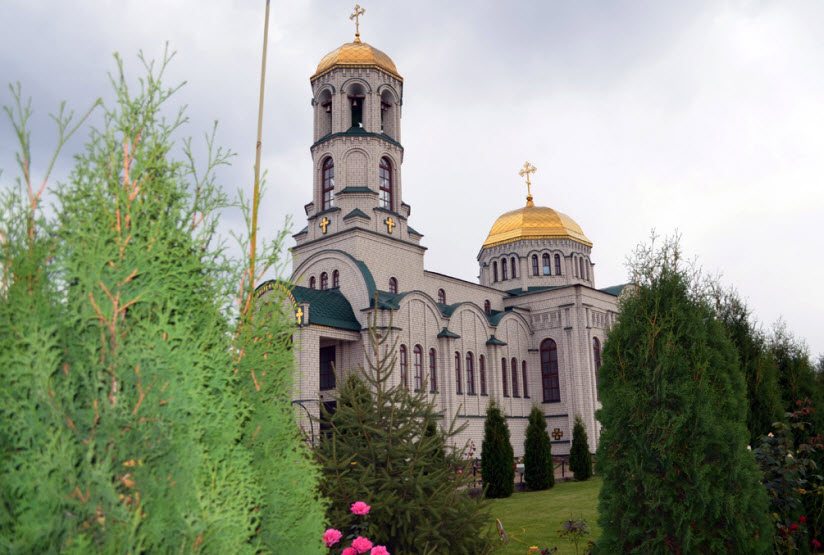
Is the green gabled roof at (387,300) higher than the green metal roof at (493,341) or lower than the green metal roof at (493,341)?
higher

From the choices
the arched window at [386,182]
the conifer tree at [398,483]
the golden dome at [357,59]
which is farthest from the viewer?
the arched window at [386,182]

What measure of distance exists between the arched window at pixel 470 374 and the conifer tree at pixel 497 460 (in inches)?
314

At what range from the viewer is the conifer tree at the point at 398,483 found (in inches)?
214

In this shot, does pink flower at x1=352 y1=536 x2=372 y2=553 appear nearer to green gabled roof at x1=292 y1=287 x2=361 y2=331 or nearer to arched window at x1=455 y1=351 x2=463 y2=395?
green gabled roof at x1=292 y1=287 x2=361 y2=331

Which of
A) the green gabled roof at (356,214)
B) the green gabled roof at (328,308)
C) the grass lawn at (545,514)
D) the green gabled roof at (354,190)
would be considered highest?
the green gabled roof at (354,190)

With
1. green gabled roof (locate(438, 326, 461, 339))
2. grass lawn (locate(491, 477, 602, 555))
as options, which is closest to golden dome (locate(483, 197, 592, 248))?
green gabled roof (locate(438, 326, 461, 339))

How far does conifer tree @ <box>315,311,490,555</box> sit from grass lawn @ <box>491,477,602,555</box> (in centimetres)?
219

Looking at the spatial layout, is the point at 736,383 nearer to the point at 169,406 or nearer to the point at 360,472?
the point at 360,472

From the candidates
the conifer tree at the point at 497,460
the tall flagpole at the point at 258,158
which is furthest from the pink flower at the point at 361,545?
the conifer tree at the point at 497,460

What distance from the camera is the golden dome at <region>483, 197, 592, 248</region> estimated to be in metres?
37.2

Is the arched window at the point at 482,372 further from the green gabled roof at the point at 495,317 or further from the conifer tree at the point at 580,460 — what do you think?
the conifer tree at the point at 580,460

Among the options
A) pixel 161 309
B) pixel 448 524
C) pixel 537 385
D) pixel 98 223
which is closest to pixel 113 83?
pixel 98 223

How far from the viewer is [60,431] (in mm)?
2164

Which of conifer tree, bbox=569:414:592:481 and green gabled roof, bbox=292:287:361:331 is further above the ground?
green gabled roof, bbox=292:287:361:331
